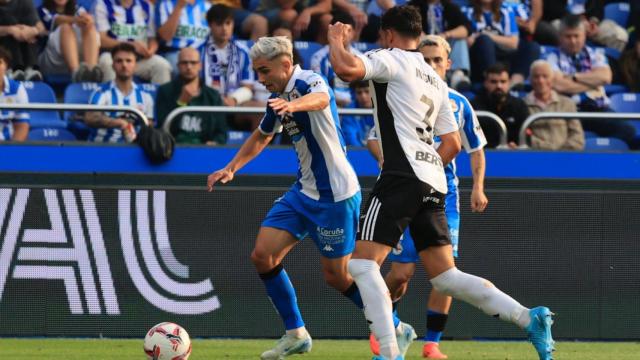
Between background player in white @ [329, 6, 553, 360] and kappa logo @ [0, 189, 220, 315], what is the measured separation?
12.5 ft

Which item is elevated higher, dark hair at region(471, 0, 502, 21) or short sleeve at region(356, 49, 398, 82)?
short sleeve at region(356, 49, 398, 82)

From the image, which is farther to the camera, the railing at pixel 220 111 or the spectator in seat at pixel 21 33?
the spectator in seat at pixel 21 33

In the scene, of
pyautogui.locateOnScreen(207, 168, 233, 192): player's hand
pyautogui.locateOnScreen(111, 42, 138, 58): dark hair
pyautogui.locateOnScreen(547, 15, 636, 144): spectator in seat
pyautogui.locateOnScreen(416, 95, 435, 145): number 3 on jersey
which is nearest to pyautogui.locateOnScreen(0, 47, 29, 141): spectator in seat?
pyautogui.locateOnScreen(111, 42, 138, 58): dark hair

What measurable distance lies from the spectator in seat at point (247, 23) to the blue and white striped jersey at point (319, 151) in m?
5.15

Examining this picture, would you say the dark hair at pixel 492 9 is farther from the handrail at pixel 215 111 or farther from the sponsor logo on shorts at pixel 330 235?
the sponsor logo on shorts at pixel 330 235

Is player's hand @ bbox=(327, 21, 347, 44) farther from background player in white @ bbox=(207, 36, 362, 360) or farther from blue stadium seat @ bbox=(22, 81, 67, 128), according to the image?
blue stadium seat @ bbox=(22, 81, 67, 128)

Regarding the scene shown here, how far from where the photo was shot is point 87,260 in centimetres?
1045

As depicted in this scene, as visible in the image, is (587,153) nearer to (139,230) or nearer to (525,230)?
(525,230)

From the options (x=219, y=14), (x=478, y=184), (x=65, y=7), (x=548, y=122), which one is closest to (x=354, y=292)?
(x=478, y=184)

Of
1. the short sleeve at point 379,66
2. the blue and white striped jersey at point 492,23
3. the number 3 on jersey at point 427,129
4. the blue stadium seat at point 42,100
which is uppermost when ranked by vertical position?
the short sleeve at point 379,66

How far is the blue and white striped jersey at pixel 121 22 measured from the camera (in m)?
13.1

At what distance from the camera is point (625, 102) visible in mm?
13305

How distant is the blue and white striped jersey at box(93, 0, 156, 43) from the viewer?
13.1m

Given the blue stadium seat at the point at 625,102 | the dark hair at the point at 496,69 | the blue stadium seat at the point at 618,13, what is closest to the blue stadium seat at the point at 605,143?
the dark hair at the point at 496,69
